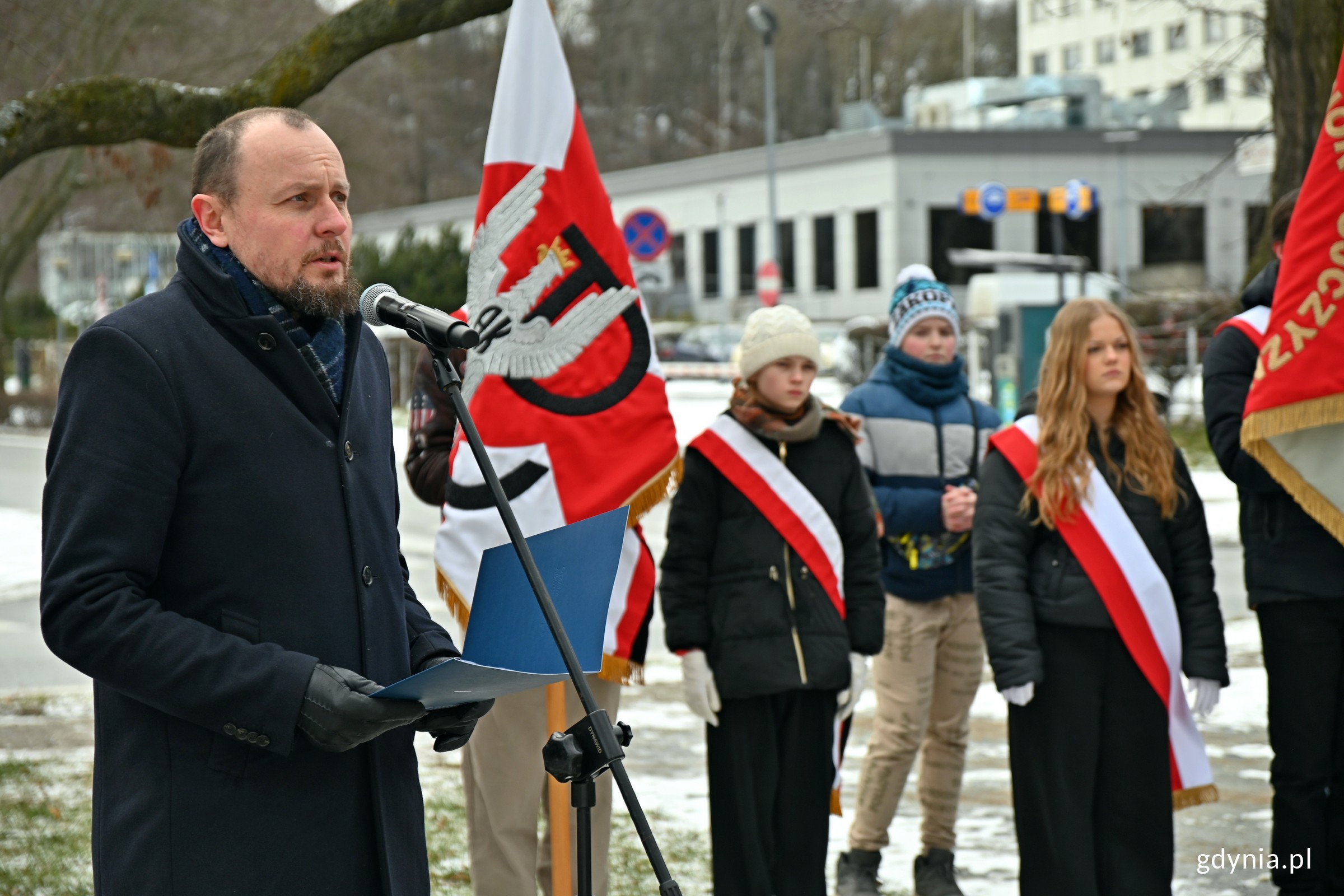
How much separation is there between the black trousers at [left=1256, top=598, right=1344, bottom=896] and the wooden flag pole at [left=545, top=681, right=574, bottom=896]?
7.34ft

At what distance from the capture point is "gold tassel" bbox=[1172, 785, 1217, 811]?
4805mm

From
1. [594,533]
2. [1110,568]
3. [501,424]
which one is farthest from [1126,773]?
[594,533]

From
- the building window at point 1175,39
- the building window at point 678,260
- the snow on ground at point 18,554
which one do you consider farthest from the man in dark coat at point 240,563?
the building window at point 1175,39

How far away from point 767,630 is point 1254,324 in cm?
192

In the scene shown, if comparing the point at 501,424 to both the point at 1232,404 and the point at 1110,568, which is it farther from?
the point at 1232,404

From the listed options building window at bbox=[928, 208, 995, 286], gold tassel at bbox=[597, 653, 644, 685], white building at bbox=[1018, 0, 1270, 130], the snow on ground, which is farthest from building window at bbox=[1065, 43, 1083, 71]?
gold tassel at bbox=[597, 653, 644, 685]

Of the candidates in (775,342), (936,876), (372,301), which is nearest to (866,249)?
(936,876)

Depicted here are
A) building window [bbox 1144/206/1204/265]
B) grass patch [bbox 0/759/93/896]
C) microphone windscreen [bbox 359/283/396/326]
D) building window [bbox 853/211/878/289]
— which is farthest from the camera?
building window [bbox 1144/206/1204/265]

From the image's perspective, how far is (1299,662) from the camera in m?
4.79

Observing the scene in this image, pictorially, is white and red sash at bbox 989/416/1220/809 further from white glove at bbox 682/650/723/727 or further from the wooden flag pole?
the wooden flag pole

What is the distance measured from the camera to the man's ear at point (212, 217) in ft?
8.71

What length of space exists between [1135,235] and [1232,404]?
4931 cm

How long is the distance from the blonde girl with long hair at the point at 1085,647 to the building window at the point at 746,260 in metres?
50.2

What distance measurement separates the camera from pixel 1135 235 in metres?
51.7
